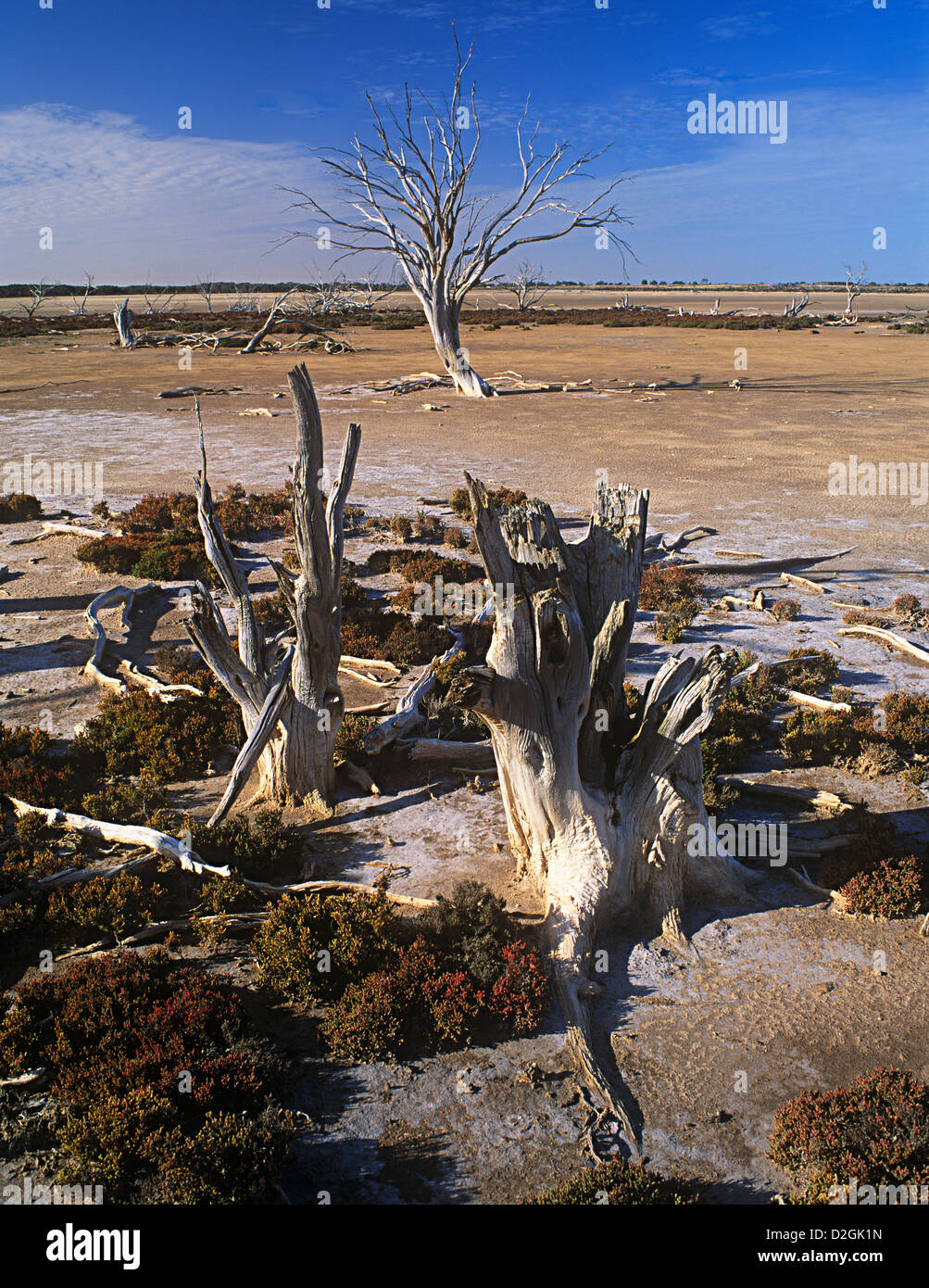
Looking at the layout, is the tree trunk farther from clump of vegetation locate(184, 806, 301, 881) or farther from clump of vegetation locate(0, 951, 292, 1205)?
clump of vegetation locate(0, 951, 292, 1205)

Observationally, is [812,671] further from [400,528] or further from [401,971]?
[400,528]

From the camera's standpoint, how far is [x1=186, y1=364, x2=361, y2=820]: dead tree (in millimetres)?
8242

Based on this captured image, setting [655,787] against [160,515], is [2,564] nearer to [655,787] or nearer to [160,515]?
[160,515]

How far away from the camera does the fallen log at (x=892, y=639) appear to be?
12398mm

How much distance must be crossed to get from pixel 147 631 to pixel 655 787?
363 inches

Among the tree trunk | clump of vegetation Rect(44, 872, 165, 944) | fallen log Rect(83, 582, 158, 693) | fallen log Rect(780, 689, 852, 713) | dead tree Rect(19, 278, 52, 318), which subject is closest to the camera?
clump of vegetation Rect(44, 872, 165, 944)

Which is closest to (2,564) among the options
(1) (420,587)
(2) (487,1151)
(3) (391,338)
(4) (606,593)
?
(1) (420,587)

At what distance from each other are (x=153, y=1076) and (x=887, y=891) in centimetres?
575

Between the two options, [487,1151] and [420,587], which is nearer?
[487,1151]

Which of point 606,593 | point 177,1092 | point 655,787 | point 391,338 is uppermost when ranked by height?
point 391,338

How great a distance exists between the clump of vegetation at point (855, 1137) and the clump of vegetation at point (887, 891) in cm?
202

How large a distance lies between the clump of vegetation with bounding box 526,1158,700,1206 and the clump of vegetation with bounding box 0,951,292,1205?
1.59m

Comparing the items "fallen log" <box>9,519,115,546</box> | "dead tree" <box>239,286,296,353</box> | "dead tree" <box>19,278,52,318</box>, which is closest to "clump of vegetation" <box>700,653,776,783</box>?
"fallen log" <box>9,519,115,546</box>

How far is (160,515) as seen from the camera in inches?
747
